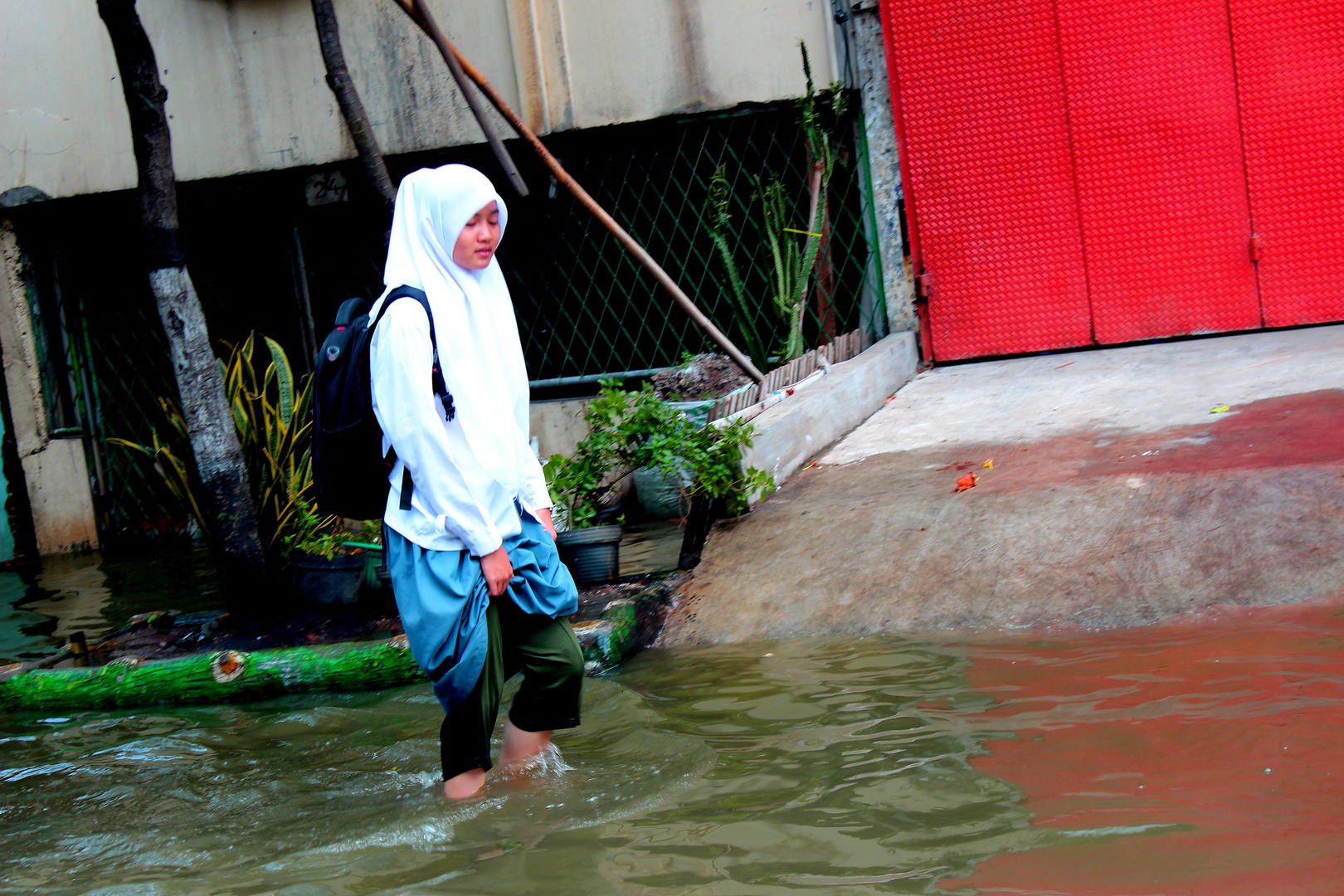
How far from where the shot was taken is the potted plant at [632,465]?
4.16 metres

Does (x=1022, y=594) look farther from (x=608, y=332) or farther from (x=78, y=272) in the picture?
(x=78, y=272)

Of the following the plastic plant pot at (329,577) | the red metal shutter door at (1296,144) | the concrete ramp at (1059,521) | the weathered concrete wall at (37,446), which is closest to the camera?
the concrete ramp at (1059,521)

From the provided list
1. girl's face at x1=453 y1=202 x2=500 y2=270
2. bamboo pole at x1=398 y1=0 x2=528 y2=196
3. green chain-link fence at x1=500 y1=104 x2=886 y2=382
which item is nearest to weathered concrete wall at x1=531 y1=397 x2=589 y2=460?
green chain-link fence at x1=500 y1=104 x2=886 y2=382

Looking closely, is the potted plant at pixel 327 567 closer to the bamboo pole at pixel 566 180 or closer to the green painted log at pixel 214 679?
the green painted log at pixel 214 679

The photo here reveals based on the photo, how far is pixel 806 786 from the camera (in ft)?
7.86

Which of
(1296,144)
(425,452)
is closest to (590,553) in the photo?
(425,452)

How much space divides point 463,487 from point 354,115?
3167mm

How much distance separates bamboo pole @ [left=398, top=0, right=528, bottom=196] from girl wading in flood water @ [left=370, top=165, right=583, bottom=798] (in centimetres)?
252

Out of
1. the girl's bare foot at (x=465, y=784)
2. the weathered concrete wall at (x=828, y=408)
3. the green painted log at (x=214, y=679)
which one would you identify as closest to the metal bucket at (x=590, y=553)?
the weathered concrete wall at (x=828, y=408)

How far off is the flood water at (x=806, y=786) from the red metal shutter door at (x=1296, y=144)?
11.6 ft

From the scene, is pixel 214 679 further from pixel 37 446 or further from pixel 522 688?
pixel 37 446

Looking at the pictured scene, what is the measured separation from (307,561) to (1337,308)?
5.35 m

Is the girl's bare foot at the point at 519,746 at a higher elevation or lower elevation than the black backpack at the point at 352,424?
lower

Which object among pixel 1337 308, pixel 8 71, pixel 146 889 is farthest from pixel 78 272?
pixel 1337 308
